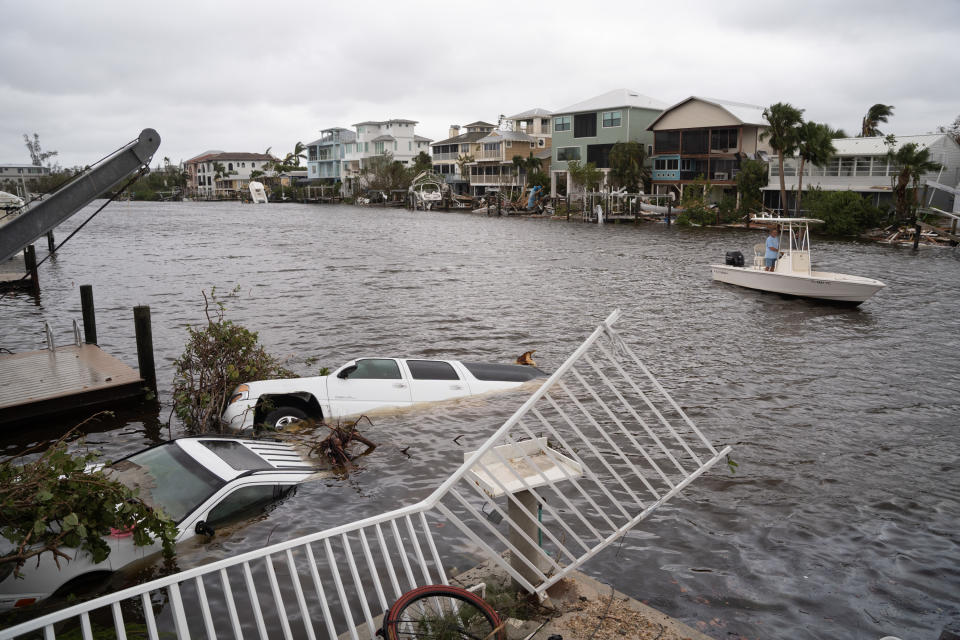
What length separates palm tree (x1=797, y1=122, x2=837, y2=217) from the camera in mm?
58156

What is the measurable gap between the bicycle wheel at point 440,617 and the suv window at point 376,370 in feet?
27.4

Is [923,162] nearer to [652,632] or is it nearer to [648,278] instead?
[648,278]

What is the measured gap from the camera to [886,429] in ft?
46.2

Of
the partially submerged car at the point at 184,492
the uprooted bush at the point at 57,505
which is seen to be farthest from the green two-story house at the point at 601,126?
the uprooted bush at the point at 57,505

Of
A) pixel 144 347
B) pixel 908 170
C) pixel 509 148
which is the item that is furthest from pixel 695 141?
pixel 144 347

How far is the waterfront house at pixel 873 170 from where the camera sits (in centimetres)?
5678

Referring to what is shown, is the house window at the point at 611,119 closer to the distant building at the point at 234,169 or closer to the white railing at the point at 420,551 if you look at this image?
the white railing at the point at 420,551

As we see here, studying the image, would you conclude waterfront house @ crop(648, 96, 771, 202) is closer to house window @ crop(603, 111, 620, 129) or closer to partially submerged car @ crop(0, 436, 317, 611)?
house window @ crop(603, 111, 620, 129)

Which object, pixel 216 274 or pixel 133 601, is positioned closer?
pixel 133 601

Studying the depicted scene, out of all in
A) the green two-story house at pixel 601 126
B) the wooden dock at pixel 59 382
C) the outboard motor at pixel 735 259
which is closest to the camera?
the wooden dock at pixel 59 382

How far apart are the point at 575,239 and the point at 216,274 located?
29859 millimetres

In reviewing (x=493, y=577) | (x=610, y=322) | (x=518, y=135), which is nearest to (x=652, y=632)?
(x=493, y=577)

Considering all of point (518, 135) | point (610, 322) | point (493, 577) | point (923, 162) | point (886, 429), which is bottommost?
point (886, 429)

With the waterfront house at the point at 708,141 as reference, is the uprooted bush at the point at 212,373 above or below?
below
